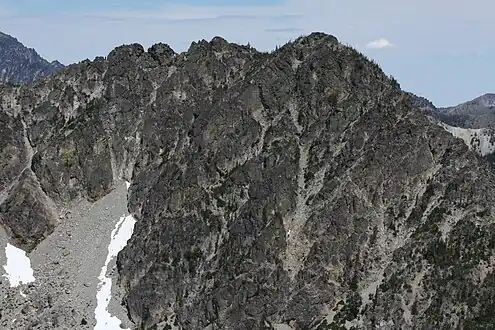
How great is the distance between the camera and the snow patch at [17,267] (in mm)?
117562

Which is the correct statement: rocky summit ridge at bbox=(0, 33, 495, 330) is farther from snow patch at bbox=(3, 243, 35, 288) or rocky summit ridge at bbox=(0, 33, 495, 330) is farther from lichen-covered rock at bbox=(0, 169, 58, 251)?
snow patch at bbox=(3, 243, 35, 288)

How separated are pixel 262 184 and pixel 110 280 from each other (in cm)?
3399

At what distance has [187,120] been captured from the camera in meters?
134

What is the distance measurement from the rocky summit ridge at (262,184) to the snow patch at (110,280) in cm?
306

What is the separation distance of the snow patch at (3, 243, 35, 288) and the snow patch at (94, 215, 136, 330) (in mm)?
13989

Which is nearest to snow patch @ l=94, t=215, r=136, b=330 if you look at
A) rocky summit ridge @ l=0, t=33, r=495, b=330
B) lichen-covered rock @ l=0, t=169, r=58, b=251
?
rocky summit ridge @ l=0, t=33, r=495, b=330

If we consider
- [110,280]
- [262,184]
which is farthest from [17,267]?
[262,184]

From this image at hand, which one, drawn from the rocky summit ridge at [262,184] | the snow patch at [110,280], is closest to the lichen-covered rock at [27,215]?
the rocky summit ridge at [262,184]

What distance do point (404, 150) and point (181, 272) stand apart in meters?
46.1

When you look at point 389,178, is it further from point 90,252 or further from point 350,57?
point 90,252

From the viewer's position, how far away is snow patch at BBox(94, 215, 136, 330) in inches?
4328

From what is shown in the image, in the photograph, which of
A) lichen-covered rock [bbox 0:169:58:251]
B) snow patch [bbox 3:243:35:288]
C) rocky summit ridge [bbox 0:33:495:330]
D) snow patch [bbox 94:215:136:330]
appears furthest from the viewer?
lichen-covered rock [bbox 0:169:58:251]

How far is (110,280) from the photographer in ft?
384

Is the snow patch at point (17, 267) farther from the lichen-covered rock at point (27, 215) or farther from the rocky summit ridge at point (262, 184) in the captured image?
the rocky summit ridge at point (262, 184)
